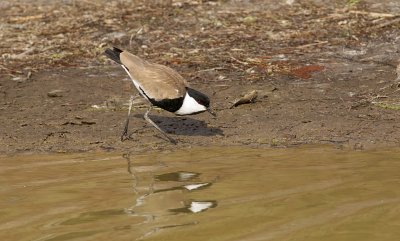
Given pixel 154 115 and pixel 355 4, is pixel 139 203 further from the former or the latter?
pixel 355 4

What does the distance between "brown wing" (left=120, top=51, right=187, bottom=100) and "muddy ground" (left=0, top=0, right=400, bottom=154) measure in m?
0.58

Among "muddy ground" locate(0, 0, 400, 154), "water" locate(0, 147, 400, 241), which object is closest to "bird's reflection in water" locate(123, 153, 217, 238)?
"water" locate(0, 147, 400, 241)

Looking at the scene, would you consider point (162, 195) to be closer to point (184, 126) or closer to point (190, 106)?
point (190, 106)

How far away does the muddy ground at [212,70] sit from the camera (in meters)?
9.58

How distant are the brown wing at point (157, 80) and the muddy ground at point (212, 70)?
1.91ft

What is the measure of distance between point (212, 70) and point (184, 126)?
1.91 meters

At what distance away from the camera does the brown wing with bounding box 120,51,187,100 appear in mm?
9219

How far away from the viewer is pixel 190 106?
29.9ft

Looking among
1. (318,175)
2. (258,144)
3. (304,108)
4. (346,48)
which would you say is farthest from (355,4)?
(318,175)

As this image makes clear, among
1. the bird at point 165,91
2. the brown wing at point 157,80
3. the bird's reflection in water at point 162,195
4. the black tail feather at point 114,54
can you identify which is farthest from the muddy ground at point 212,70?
the bird's reflection in water at point 162,195

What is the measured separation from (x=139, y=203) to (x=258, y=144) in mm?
2701

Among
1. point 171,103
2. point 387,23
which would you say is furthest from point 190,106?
point 387,23

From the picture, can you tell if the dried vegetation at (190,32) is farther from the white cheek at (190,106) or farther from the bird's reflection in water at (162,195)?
the bird's reflection in water at (162,195)

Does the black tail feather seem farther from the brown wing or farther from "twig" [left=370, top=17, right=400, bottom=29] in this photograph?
"twig" [left=370, top=17, right=400, bottom=29]
